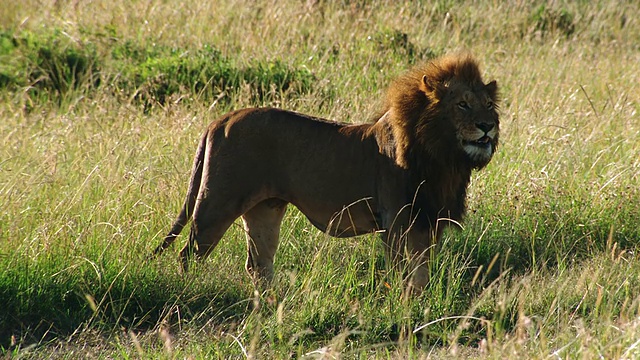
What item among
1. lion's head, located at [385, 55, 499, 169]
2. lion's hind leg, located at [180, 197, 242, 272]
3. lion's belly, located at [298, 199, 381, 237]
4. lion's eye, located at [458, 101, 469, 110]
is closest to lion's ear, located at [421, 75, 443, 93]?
lion's head, located at [385, 55, 499, 169]

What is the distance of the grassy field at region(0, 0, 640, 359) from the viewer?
15.0 ft

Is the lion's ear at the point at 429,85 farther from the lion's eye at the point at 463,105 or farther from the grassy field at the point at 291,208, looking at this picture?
the grassy field at the point at 291,208

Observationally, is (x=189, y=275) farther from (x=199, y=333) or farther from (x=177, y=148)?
→ (x=177, y=148)

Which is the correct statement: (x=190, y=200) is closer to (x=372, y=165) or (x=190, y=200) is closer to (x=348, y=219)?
(x=348, y=219)

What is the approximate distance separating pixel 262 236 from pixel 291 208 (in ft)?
2.43

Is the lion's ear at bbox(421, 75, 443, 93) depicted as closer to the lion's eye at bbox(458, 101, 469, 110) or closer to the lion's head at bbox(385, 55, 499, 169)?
the lion's head at bbox(385, 55, 499, 169)

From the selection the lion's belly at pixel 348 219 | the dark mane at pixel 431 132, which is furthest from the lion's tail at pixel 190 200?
the dark mane at pixel 431 132

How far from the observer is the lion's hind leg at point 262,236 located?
17.3 ft

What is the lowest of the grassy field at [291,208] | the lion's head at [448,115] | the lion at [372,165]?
the grassy field at [291,208]

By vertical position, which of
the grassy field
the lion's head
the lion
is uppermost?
the lion's head

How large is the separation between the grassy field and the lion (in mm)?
257

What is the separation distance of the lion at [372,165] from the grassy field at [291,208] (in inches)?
10.1

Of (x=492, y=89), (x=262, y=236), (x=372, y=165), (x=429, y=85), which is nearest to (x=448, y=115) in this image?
(x=429, y=85)

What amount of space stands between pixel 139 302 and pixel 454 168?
5.83 feet
